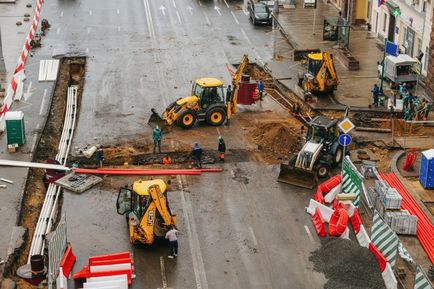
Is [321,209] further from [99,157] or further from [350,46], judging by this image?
[350,46]

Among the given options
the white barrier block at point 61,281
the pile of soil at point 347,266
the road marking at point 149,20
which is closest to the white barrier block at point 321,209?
the pile of soil at point 347,266

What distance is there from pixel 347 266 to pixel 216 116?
54.6 feet

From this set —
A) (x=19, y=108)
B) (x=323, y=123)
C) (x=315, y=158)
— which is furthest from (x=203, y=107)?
(x=19, y=108)

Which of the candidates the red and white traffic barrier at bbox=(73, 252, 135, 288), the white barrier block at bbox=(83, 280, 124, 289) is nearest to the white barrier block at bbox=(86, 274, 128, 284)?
the red and white traffic barrier at bbox=(73, 252, 135, 288)

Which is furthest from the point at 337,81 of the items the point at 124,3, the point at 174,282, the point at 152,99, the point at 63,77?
the point at 124,3

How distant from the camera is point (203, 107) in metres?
42.5

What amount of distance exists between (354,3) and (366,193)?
33229mm

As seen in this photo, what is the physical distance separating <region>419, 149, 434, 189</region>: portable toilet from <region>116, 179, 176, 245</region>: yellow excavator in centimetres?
1178

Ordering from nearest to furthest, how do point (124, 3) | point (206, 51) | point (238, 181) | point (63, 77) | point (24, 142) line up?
point (238, 181) < point (24, 142) < point (63, 77) < point (206, 51) < point (124, 3)

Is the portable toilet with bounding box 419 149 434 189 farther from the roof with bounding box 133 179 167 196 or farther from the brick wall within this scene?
the brick wall

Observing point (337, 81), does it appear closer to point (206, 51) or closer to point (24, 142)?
point (206, 51)

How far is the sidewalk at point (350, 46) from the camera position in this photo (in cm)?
4791

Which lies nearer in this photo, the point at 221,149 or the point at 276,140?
the point at 221,149

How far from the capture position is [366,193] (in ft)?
111
